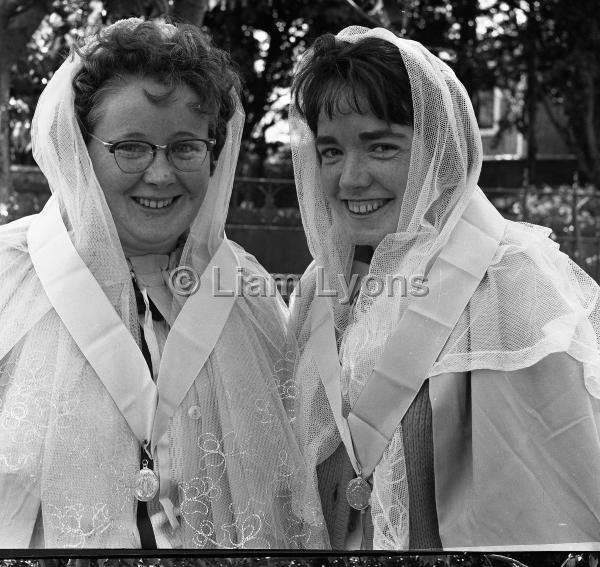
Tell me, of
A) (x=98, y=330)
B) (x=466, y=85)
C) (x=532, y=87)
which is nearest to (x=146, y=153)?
(x=98, y=330)

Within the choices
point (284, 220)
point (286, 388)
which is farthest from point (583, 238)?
point (286, 388)

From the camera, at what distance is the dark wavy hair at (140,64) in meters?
2.95

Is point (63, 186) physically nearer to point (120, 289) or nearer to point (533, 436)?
point (120, 289)

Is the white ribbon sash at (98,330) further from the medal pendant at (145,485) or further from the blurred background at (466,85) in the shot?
the blurred background at (466,85)

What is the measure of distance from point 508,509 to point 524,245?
723 millimetres

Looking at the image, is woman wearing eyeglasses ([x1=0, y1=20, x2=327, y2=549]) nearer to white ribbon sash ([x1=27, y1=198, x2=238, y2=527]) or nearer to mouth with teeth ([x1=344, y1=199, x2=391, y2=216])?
white ribbon sash ([x1=27, y1=198, x2=238, y2=527])

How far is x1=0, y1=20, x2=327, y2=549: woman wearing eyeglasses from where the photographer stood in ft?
9.03

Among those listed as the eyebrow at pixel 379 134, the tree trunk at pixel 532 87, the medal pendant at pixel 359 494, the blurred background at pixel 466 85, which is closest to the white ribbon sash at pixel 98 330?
the medal pendant at pixel 359 494

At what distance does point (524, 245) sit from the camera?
271cm

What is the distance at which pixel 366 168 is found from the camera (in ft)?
Answer: 9.50

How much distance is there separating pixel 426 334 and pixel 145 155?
1.00m

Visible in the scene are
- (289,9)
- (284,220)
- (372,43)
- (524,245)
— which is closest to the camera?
(524,245)

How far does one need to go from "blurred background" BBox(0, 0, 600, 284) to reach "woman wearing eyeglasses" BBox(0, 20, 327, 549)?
147 inches

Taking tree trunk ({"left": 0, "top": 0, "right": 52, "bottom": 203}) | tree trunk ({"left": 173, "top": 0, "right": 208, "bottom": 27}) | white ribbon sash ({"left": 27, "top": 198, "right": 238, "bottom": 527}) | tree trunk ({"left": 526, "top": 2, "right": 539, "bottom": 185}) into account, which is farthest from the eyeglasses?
tree trunk ({"left": 526, "top": 2, "right": 539, "bottom": 185})
